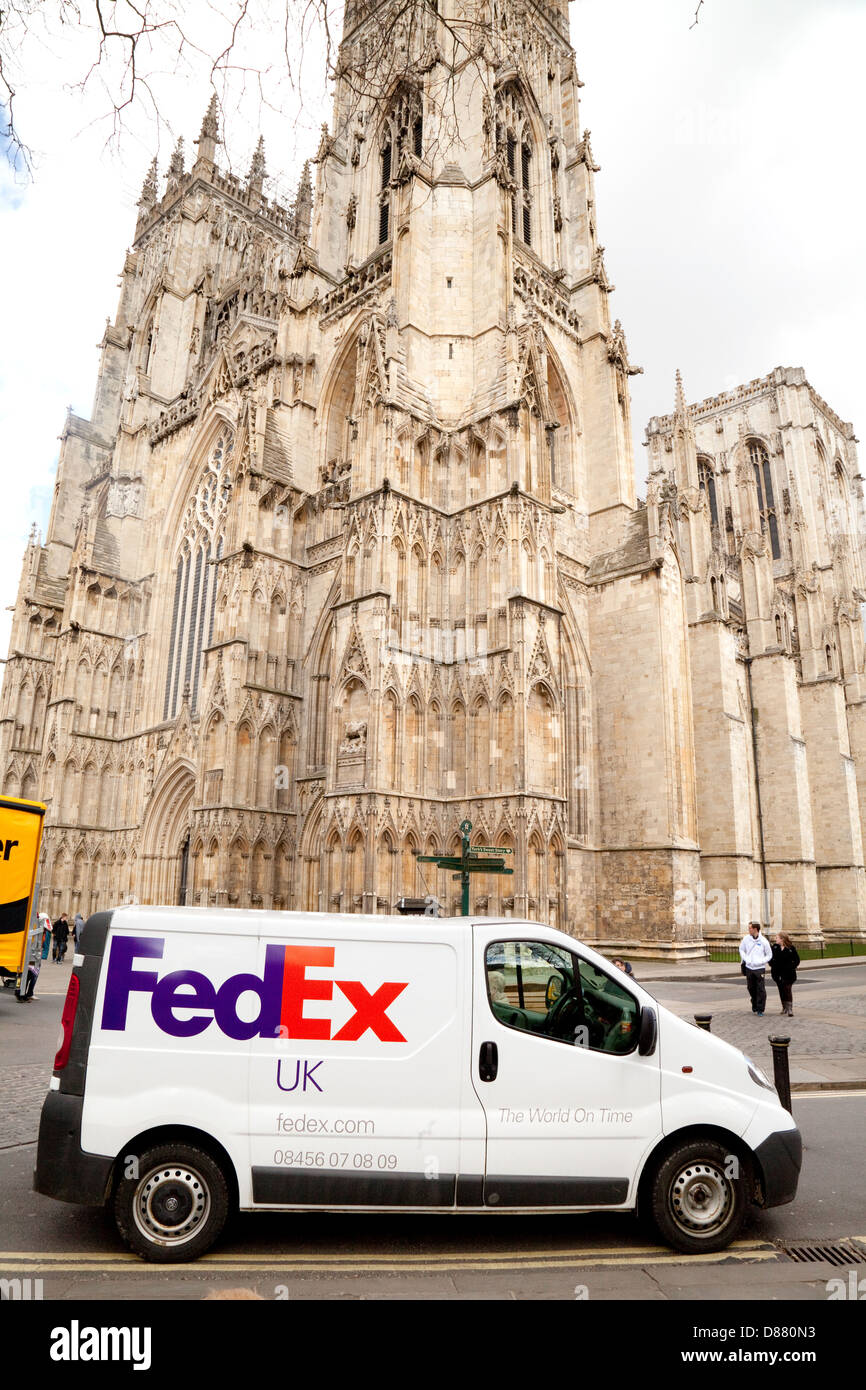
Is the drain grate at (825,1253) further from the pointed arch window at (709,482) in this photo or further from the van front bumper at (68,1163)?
the pointed arch window at (709,482)

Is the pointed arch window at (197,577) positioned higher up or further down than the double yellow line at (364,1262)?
higher up

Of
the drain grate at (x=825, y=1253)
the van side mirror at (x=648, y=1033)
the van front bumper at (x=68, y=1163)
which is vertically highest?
the van side mirror at (x=648, y=1033)

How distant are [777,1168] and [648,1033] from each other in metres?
1.01

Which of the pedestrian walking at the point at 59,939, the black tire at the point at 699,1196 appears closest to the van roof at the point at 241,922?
the black tire at the point at 699,1196

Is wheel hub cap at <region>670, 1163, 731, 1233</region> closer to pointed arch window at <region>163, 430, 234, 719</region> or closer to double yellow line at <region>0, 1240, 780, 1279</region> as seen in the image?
double yellow line at <region>0, 1240, 780, 1279</region>

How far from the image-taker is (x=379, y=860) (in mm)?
17781

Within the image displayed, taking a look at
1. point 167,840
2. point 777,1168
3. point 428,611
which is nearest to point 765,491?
point 428,611

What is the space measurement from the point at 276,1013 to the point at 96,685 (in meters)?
28.1

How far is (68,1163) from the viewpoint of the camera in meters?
4.01

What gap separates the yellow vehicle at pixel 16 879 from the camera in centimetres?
1309

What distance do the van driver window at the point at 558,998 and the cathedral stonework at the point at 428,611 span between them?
13467 mm

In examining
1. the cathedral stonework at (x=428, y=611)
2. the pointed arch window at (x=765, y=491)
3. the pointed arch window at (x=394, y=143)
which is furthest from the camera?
the pointed arch window at (x=765, y=491)

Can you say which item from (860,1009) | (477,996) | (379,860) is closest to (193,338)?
(379,860)

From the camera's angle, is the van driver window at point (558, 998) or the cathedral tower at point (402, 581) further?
the cathedral tower at point (402, 581)
